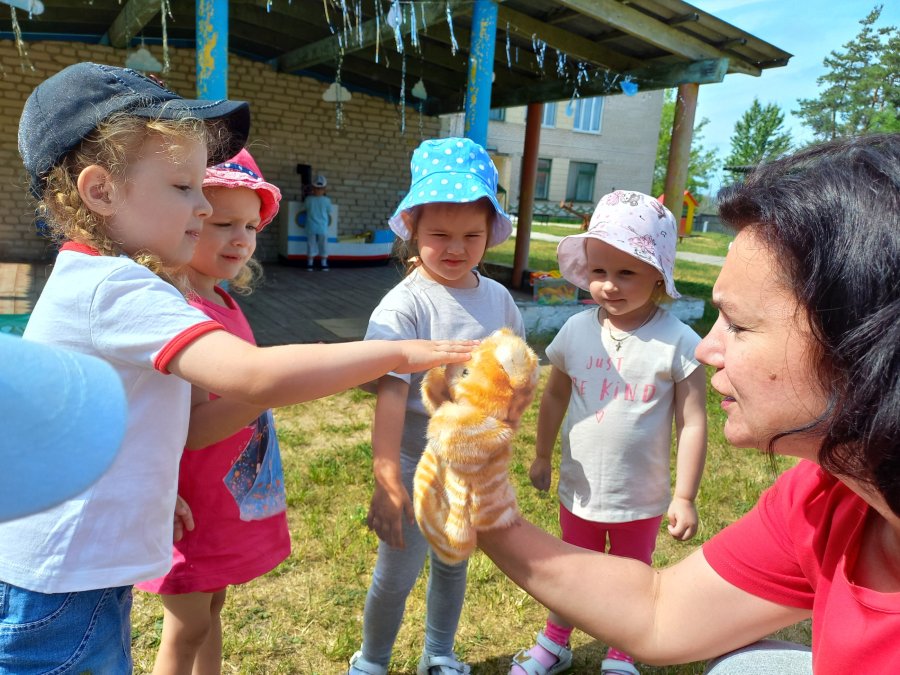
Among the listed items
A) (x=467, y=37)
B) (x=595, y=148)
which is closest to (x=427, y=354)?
(x=467, y=37)

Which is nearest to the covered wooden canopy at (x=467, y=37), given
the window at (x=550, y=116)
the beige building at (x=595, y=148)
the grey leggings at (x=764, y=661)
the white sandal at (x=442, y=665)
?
the white sandal at (x=442, y=665)

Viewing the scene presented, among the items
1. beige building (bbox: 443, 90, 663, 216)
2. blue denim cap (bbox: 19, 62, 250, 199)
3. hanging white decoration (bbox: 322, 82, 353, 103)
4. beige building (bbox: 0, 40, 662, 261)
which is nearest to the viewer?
blue denim cap (bbox: 19, 62, 250, 199)

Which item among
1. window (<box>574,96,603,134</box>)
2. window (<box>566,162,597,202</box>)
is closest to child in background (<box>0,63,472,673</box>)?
window (<box>574,96,603,134</box>)

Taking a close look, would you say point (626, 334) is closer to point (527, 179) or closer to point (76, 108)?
point (76, 108)

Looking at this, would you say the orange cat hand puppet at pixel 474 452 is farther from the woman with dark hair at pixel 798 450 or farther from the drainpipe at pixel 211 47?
the drainpipe at pixel 211 47

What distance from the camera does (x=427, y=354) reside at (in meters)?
1.24

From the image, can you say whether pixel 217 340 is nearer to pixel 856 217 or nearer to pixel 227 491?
pixel 227 491

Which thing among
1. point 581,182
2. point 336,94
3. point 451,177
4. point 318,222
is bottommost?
point 318,222

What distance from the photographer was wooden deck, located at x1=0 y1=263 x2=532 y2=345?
605 cm

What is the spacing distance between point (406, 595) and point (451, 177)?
1.30 meters

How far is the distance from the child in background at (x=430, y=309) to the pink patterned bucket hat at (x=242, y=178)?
392 millimetres

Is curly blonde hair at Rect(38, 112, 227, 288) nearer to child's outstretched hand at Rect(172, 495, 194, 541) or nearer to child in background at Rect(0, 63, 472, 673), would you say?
child in background at Rect(0, 63, 472, 673)

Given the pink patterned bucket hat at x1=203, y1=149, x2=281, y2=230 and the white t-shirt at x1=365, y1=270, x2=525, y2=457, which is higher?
the pink patterned bucket hat at x1=203, y1=149, x2=281, y2=230

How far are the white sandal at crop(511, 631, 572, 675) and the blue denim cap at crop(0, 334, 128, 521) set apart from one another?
2.04 m
